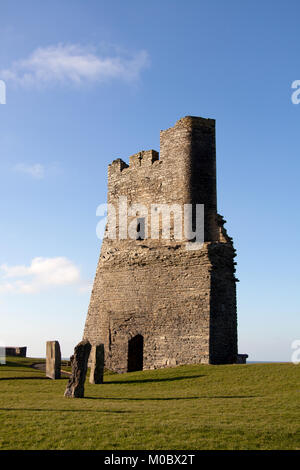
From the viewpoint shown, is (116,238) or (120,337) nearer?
(120,337)

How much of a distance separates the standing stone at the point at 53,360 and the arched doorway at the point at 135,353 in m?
4.58

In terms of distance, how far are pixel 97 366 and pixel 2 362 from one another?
9167 millimetres

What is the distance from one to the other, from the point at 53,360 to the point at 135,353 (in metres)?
5.24

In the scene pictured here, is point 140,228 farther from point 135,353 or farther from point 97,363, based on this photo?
point 97,363

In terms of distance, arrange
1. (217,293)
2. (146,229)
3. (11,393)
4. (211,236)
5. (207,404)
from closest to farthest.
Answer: (207,404) < (11,393) < (217,293) < (211,236) < (146,229)

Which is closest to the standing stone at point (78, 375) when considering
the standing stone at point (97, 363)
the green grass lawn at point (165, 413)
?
the green grass lawn at point (165, 413)

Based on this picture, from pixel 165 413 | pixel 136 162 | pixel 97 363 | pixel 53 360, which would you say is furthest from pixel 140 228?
pixel 165 413

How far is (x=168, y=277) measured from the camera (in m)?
23.2

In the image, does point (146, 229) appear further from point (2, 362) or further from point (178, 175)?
point (2, 362)

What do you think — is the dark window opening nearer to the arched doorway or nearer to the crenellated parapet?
the crenellated parapet

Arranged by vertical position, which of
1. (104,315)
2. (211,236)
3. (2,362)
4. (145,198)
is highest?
(145,198)

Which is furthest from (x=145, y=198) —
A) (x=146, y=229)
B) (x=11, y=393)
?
(x=11, y=393)

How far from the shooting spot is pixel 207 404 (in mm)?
12773

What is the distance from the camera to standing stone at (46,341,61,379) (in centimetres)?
2003
